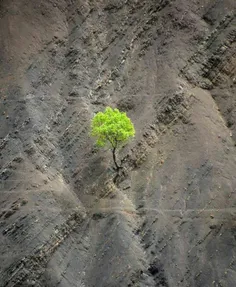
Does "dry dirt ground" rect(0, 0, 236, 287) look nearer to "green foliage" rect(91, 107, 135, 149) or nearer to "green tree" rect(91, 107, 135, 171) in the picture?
"green tree" rect(91, 107, 135, 171)

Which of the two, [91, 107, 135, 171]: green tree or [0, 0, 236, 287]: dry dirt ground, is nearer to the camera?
[0, 0, 236, 287]: dry dirt ground

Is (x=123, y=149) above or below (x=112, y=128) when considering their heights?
below

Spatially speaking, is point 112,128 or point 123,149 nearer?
point 112,128

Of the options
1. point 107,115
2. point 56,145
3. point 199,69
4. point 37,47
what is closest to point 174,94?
point 199,69

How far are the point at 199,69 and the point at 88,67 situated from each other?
11.5 metres

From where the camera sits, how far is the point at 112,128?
4050 centimetres

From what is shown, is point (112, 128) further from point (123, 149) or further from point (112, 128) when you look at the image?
point (123, 149)

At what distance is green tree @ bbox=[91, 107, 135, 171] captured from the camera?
40.7 m

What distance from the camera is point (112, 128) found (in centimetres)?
4050

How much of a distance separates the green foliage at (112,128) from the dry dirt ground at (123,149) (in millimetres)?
2855

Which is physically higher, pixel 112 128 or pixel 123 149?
pixel 112 128

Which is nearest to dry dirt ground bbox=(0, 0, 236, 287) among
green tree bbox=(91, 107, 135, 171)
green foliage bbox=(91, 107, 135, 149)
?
green tree bbox=(91, 107, 135, 171)

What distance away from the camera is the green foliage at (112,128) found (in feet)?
133

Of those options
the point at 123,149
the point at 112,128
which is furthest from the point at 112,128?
the point at 123,149
